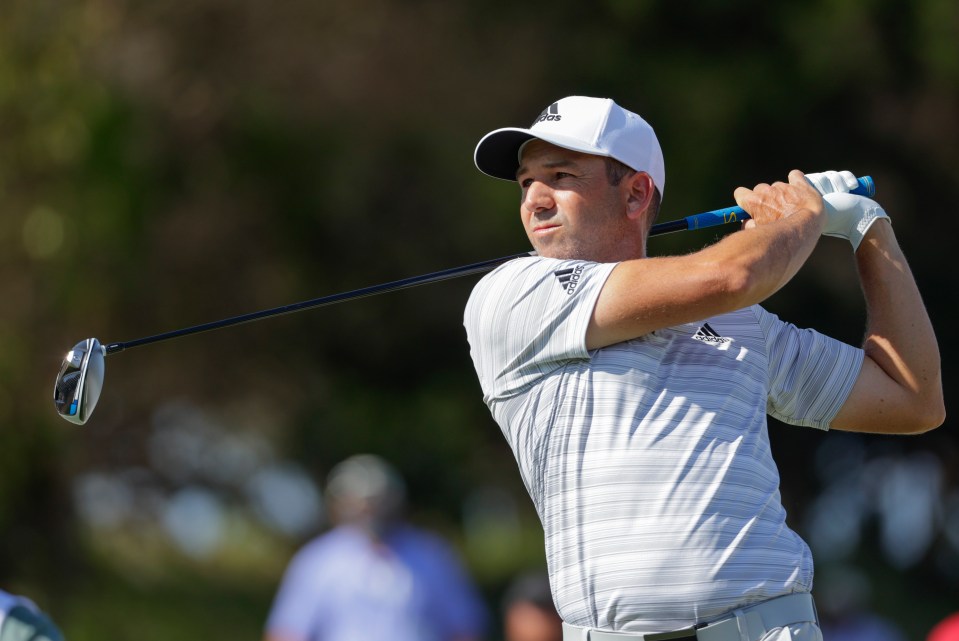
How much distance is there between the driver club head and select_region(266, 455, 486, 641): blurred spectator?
426cm

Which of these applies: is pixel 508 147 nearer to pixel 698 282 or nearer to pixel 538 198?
pixel 538 198

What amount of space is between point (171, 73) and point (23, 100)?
145 cm

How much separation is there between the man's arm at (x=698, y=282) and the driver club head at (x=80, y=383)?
1431 mm

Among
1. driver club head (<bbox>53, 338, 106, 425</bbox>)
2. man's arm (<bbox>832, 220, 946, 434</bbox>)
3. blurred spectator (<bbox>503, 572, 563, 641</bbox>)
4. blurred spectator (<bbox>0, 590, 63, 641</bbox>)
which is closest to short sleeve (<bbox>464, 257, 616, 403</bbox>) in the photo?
man's arm (<bbox>832, 220, 946, 434</bbox>)

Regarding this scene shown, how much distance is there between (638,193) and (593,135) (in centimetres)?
20

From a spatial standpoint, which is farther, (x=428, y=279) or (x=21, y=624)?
(x=428, y=279)

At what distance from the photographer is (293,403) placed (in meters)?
15.1

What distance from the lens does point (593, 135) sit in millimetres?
3551

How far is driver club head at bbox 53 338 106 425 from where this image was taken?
387cm

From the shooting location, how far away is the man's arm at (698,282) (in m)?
3.15

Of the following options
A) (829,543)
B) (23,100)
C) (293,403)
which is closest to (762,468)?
(23,100)

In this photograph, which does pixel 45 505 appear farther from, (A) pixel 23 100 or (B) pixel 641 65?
(B) pixel 641 65

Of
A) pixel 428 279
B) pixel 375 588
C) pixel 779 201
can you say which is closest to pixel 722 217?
pixel 779 201

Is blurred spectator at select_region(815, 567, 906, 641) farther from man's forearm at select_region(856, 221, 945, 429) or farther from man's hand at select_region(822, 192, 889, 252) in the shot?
man's hand at select_region(822, 192, 889, 252)
